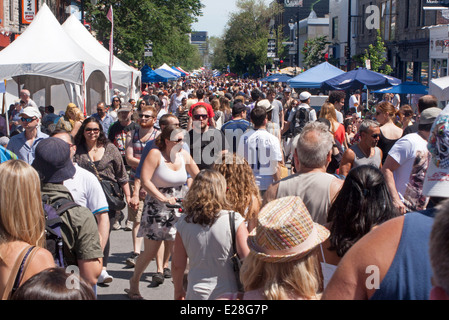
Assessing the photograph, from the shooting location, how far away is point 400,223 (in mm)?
1961

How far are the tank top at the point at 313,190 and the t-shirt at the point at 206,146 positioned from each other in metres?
3.39

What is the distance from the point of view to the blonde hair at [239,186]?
4.87 metres

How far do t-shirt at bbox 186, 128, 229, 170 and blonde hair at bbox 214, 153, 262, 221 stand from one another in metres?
2.51

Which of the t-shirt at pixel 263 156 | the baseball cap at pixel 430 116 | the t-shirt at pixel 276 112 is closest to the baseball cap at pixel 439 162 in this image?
the baseball cap at pixel 430 116

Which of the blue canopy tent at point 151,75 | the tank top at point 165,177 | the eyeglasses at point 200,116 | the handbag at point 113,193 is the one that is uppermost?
the blue canopy tent at point 151,75

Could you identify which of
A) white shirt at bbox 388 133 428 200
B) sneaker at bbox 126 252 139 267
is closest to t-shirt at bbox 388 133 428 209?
white shirt at bbox 388 133 428 200

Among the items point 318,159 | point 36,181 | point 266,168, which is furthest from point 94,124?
point 36,181

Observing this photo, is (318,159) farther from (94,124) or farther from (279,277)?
(94,124)

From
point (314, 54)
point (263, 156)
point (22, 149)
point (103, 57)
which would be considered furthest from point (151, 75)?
point (263, 156)

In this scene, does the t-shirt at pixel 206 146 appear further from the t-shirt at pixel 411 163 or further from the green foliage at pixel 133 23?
the green foliage at pixel 133 23

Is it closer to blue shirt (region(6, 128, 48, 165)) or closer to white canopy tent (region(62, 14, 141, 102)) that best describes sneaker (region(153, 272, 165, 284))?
blue shirt (region(6, 128, 48, 165))

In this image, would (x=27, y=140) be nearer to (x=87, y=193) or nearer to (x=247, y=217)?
(x=87, y=193)

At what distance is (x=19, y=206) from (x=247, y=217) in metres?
2.36
